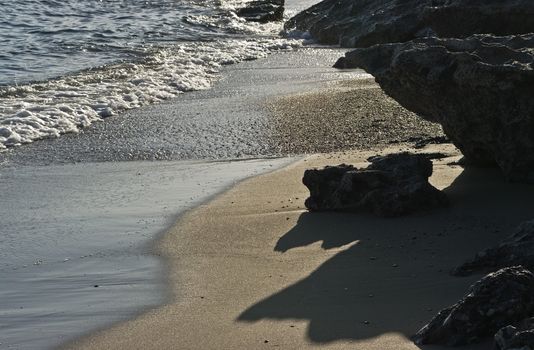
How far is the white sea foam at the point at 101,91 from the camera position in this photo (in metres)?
10.6

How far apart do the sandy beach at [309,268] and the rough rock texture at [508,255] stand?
0.10m

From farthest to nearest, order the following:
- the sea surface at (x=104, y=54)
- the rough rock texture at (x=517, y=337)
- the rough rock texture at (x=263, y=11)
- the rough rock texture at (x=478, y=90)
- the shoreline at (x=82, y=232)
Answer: the rough rock texture at (x=263, y=11)
the sea surface at (x=104, y=54)
the rough rock texture at (x=478, y=90)
the shoreline at (x=82, y=232)
the rough rock texture at (x=517, y=337)

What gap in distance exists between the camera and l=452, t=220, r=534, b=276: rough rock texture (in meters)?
4.91

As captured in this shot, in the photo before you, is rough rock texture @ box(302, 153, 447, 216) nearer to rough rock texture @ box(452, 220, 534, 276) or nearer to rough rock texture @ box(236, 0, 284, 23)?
rough rock texture @ box(452, 220, 534, 276)

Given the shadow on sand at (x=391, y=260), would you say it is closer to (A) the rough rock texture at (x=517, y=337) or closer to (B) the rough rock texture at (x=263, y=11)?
(A) the rough rock texture at (x=517, y=337)

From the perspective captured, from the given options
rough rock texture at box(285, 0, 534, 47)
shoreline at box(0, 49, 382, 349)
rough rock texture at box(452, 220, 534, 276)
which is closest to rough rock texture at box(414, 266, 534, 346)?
rough rock texture at box(452, 220, 534, 276)

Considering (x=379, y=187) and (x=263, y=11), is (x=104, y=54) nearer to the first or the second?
(x=263, y=11)

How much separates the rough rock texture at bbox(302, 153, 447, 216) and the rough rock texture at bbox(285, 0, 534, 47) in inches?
197

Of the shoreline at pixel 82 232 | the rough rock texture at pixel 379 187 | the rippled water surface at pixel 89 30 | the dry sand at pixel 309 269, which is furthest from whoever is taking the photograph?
the rippled water surface at pixel 89 30

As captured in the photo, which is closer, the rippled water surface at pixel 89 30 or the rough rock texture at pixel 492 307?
the rough rock texture at pixel 492 307

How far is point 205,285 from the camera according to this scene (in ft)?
18.4

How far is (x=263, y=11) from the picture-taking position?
25562 millimetres

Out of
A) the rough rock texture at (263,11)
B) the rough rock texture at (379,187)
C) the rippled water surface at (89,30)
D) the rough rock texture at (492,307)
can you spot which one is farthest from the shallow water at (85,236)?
the rough rock texture at (263,11)

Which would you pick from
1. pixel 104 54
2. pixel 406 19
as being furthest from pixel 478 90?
pixel 104 54
